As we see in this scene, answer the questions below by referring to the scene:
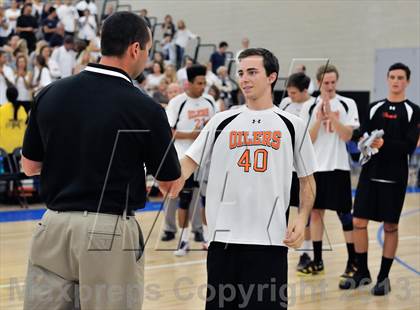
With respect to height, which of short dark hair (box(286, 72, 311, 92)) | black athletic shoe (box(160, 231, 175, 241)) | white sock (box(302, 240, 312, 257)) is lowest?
black athletic shoe (box(160, 231, 175, 241))

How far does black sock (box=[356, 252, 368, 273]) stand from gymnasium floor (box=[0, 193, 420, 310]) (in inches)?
7.4

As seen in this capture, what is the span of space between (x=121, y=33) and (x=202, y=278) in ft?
15.6

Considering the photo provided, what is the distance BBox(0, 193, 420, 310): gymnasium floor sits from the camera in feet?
22.0

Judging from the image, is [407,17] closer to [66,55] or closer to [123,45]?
[66,55]

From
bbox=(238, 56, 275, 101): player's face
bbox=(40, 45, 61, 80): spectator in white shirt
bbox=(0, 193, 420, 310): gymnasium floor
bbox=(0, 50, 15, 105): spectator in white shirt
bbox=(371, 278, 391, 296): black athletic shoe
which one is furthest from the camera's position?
bbox=(40, 45, 61, 80): spectator in white shirt

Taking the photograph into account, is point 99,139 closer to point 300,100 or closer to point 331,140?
point 331,140

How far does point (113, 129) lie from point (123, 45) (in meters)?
0.38

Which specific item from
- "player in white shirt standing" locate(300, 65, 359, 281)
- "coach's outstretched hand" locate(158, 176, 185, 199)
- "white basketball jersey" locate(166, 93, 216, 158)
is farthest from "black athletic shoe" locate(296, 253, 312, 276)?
"coach's outstretched hand" locate(158, 176, 185, 199)

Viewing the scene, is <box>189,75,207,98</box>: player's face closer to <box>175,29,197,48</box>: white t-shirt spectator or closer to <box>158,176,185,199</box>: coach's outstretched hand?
<box>158,176,185,199</box>: coach's outstretched hand

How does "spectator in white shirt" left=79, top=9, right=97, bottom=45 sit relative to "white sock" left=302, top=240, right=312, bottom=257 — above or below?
above

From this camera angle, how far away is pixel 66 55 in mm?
16406

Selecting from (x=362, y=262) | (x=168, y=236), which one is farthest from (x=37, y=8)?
(x=362, y=262)

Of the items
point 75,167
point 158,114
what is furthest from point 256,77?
point 75,167

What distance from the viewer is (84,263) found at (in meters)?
3.23
